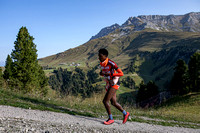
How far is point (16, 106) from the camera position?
7793 mm

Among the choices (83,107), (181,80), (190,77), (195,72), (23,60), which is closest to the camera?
(83,107)

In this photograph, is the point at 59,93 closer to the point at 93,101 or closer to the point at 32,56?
the point at 93,101

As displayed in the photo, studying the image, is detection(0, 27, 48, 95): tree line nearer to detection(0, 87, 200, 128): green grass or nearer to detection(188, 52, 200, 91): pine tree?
detection(0, 87, 200, 128): green grass

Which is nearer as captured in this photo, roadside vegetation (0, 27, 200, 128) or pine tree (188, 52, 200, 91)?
roadside vegetation (0, 27, 200, 128)

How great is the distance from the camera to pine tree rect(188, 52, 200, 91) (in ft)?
141

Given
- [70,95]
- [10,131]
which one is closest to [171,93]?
[70,95]

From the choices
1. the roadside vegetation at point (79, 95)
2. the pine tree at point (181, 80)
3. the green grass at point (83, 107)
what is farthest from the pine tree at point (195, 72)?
the green grass at point (83, 107)

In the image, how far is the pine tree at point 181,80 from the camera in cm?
4519

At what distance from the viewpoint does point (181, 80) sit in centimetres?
4781

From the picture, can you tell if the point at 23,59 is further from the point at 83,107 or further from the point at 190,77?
the point at 190,77

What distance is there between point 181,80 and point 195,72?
16.2ft

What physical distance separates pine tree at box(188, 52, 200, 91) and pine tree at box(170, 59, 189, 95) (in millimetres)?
1636

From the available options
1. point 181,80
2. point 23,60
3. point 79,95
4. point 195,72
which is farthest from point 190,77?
point 23,60

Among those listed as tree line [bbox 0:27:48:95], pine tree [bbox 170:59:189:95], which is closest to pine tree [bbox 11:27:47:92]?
tree line [bbox 0:27:48:95]
